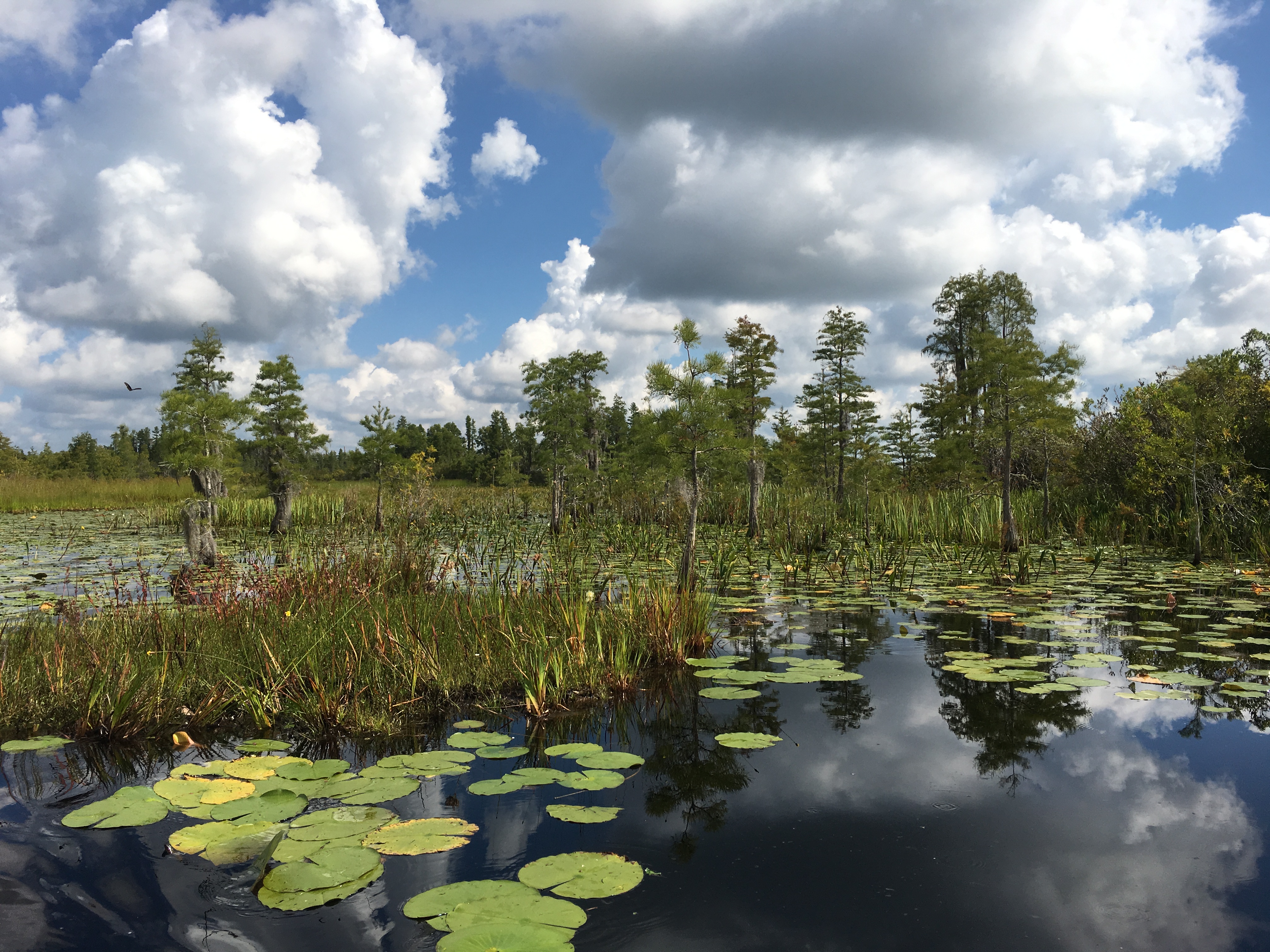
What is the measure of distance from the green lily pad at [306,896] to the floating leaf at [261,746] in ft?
5.06

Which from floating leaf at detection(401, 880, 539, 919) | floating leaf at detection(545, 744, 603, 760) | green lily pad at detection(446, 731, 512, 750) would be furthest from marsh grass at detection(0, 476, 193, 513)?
floating leaf at detection(401, 880, 539, 919)

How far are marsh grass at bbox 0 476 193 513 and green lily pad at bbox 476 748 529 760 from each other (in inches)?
1013

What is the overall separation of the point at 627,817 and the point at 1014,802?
1820mm

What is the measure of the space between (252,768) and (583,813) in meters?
1.78

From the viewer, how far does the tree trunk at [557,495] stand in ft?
56.5

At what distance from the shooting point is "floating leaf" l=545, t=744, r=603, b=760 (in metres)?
3.57

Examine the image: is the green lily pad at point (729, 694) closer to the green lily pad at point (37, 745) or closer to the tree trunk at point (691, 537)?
the tree trunk at point (691, 537)

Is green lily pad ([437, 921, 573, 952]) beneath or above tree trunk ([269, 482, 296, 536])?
Answer: beneath

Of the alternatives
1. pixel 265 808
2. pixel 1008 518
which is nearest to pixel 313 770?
pixel 265 808

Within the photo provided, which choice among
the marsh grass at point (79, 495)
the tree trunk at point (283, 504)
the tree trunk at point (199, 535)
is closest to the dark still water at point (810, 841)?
the tree trunk at point (199, 535)

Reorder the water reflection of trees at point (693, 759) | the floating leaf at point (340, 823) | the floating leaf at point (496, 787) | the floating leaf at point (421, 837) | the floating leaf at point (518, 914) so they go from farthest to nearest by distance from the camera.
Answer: the floating leaf at point (496, 787), the water reflection of trees at point (693, 759), the floating leaf at point (340, 823), the floating leaf at point (421, 837), the floating leaf at point (518, 914)

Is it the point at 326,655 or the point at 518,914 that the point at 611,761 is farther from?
the point at 326,655

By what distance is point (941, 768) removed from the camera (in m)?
3.46

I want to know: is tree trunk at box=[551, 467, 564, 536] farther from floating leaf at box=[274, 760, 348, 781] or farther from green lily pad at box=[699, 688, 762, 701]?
floating leaf at box=[274, 760, 348, 781]
